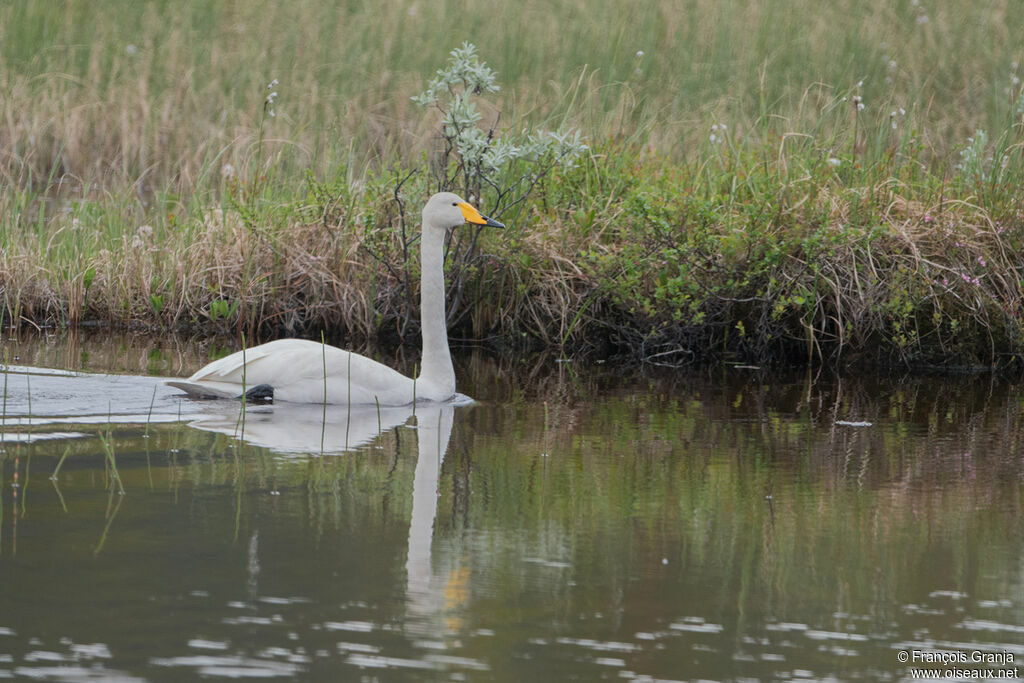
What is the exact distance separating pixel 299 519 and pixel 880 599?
216 centimetres

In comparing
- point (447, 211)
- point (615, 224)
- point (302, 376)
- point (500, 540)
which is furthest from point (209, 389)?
point (615, 224)

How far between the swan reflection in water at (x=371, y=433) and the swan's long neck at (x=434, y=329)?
0.10 meters

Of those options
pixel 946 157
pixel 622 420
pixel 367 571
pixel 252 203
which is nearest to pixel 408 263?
pixel 252 203

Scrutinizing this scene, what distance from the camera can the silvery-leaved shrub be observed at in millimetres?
10180

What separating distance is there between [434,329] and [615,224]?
280 cm

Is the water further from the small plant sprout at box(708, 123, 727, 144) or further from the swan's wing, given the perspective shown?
the small plant sprout at box(708, 123, 727, 144)

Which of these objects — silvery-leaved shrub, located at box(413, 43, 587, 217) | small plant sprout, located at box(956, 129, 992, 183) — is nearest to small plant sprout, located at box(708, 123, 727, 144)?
silvery-leaved shrub, located at box(413, 43, 587, 217)

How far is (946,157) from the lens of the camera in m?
13.0

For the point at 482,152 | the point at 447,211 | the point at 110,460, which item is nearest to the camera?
the point at 110,460

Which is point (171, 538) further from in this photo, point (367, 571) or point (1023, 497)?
point (1023, 497)

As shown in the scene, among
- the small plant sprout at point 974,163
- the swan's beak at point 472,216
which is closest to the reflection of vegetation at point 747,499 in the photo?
the swan's beak at point 472,216

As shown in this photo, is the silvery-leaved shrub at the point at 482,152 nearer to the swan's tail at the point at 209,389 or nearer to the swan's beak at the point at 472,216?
the swan's beak at the point at 472,216

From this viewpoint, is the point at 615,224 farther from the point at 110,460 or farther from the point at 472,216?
the point at 110,460

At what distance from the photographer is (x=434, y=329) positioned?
8.67m
